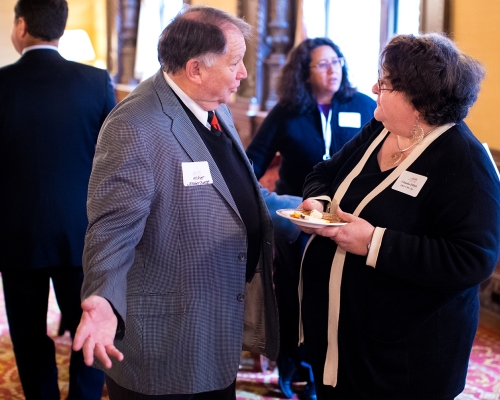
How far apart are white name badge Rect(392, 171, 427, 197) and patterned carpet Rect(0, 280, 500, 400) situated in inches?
70.7

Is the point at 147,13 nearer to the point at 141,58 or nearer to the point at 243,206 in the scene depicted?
the point at 141,58

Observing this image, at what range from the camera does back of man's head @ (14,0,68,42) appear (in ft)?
8.41

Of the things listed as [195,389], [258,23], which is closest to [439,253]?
→ [195,389]

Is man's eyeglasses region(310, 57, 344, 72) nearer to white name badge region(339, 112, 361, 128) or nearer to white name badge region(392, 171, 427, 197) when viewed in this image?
white name badge region(339, 112, 361, 128)

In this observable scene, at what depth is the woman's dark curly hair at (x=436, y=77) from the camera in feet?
5.52

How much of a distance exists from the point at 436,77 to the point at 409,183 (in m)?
0.30

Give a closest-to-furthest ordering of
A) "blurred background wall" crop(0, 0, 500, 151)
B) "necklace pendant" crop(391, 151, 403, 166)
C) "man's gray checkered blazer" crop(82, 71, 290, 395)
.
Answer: "man's gray checkered blazer" crop(82, 71, 290, 395)
"necklace pendant" crop(391, 151, 403, 166)
"blurred background wall" crop(0, 0, 500, 151)

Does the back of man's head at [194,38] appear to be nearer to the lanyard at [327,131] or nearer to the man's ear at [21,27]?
the man's ear at [21,27]

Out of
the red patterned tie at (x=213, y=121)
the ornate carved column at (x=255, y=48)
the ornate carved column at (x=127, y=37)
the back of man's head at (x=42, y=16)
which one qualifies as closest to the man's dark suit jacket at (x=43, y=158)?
the back of man's head at (x=42, y=16)

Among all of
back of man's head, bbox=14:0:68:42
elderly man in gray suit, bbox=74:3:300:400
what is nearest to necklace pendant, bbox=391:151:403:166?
elderly man in gray suit, bbox=74:3:300:400

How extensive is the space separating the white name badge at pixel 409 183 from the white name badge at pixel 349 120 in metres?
1.39

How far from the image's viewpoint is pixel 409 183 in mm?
1688

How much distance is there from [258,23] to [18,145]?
3.60 metres

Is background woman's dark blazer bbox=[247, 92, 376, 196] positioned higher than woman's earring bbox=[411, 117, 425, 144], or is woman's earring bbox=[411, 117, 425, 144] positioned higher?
woman's earring bbox=[411, 117, 425, 144]
